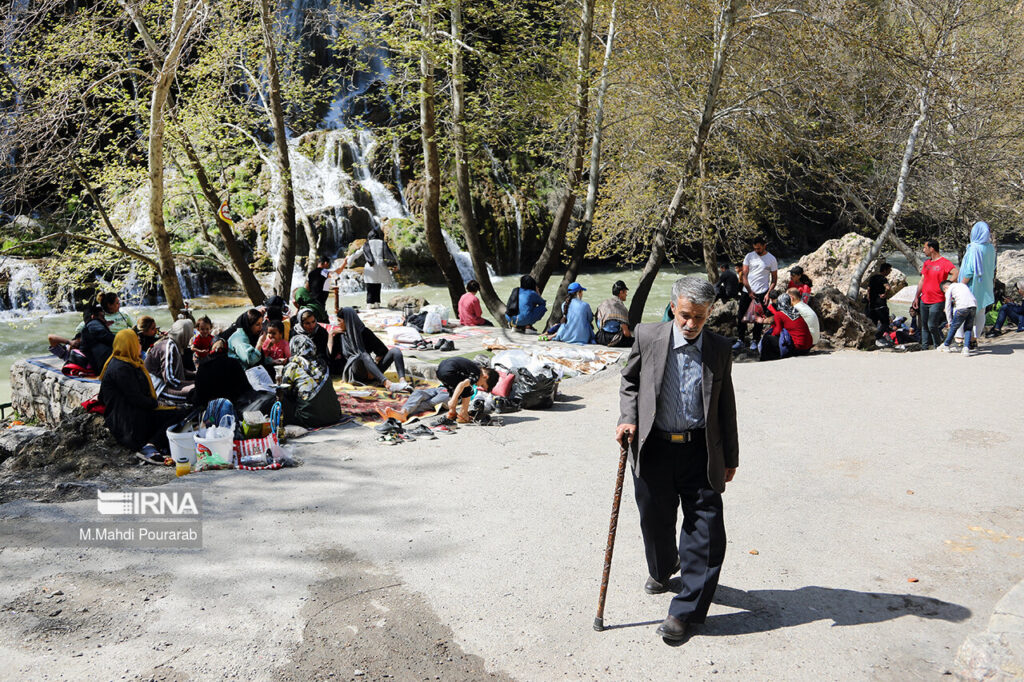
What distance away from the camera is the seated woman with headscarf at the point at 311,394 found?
8.30 m

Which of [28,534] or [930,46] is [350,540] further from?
[930,46]

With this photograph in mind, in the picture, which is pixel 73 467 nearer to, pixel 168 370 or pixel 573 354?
pixel 168 370

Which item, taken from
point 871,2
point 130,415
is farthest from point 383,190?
point 130,415

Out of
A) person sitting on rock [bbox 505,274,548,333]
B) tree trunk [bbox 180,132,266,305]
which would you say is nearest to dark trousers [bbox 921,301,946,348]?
person sitting on rock [bbox 505,274,548,333]

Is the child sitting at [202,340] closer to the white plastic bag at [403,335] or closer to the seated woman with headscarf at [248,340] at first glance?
the seated woman with headscarf at [248,340]

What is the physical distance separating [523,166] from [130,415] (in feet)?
69.0

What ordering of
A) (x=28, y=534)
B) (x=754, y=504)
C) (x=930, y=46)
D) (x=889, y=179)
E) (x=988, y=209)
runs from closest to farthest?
(x=28, y=534)
(x=754, y=504)
(x=930, y=46)
(x=889, y=179)
(x=988, y=209)

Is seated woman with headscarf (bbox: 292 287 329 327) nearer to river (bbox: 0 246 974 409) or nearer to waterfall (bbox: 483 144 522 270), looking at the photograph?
river (bbox: 0 246 974 409)

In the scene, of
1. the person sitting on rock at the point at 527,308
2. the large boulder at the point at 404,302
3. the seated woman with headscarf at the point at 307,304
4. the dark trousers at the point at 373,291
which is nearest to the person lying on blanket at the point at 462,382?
the seated woman with headscarf at the point at 307,304

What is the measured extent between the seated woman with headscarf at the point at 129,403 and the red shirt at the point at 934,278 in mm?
10143

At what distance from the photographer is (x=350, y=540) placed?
5.16 metres

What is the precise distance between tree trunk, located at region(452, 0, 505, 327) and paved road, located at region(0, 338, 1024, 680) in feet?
26.5

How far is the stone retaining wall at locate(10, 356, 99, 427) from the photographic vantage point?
8884mm

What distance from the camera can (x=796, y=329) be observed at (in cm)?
1195
